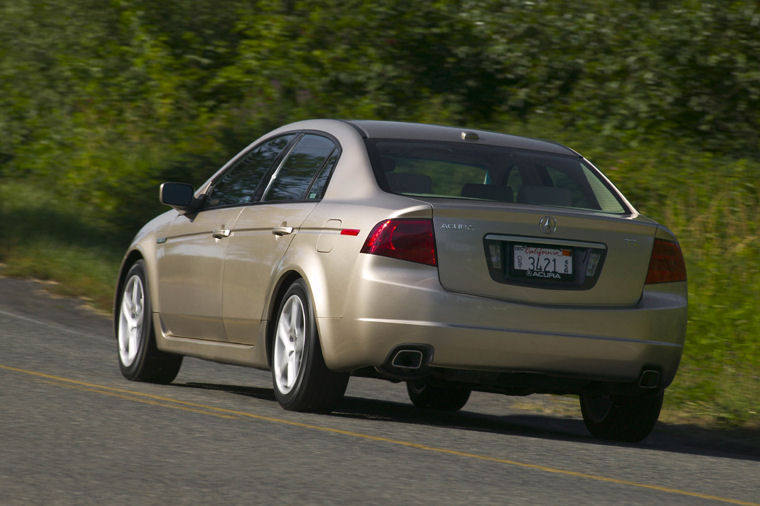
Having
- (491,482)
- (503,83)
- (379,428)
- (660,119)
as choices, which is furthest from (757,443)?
(503,83)

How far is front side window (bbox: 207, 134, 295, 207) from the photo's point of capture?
8.20 metres

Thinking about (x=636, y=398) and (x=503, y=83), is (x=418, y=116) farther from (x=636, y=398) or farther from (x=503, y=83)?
(x=636, y=398)

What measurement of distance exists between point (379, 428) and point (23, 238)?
1001 cm

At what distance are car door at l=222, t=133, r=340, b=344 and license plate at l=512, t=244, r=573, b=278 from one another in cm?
122

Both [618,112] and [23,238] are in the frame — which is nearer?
[23,238]

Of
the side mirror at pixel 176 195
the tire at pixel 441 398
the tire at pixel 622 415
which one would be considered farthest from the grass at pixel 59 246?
the tire at pixel 622 415

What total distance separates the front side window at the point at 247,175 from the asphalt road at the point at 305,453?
1194 millimetres

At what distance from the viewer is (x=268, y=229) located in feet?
25.1

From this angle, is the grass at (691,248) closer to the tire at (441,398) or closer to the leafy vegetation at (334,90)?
the leafy vegetation at (334,90)

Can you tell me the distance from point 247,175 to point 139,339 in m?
1.35

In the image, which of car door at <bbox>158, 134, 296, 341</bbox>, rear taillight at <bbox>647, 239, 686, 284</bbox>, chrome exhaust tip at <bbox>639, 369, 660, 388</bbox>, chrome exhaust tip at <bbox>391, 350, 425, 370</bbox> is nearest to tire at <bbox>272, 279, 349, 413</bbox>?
chrome exhaust tip at <bbox>391, 350, 425, 370</bbox>

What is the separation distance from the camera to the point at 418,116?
1900cm

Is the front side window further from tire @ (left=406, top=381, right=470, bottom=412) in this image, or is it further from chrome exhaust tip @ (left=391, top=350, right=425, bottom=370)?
chrome exhaust tip @ (left=391, top=350, right=425, bottom=370)

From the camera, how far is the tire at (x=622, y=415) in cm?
747
